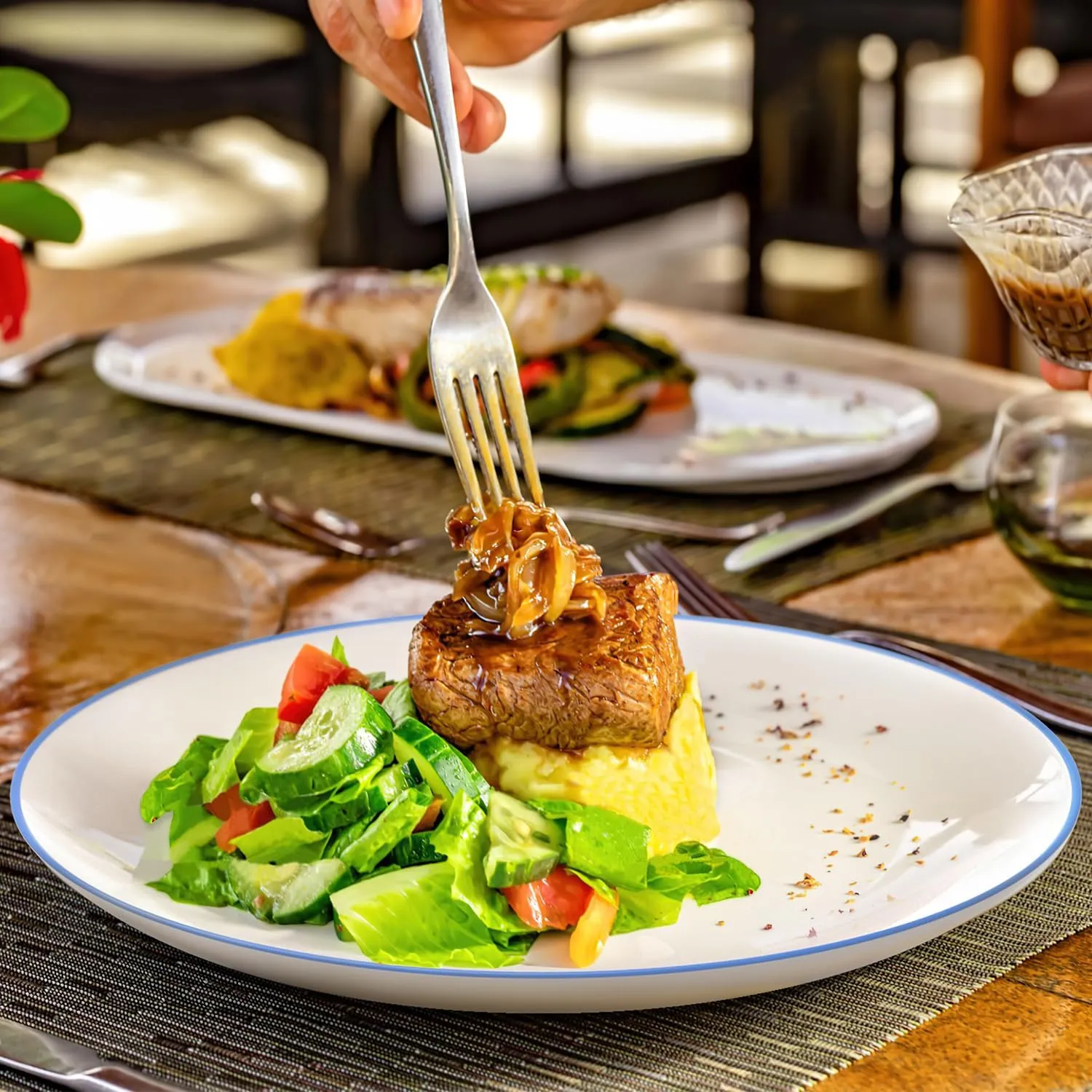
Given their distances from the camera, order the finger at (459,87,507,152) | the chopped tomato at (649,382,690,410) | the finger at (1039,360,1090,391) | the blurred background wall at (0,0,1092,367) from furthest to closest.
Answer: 1. the blurred background wall at (0,0,1092,367)
2. the chopped tomato at (649,382,690,410)
3. the finger at (459,87,507,152)
4. the finger at (1039,360,1090,391)

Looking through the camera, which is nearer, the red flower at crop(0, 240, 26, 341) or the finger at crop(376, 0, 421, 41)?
the finger at crop(376, 0, 421, 41)

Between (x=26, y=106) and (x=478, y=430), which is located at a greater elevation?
(x=26, y=106)

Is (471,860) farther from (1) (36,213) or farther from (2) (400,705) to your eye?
(1) (36,213)

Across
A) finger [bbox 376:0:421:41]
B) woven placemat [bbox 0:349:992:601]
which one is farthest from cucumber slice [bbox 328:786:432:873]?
woven placemat [bbox 0:349:992:601]

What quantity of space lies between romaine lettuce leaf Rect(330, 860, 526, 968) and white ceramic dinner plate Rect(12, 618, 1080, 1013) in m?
0.02

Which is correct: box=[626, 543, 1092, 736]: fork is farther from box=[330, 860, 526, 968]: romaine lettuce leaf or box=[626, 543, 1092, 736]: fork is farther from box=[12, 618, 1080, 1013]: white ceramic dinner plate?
box=[330, 860, 526, 968]: romaine lettuce leaf

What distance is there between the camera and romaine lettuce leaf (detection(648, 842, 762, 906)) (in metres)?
1.14

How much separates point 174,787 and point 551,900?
1.02 ft

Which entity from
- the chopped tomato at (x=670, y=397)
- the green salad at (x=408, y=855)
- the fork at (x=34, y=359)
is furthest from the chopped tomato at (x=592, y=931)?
the fork at (x=34, y=359)

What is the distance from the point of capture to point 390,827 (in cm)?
111

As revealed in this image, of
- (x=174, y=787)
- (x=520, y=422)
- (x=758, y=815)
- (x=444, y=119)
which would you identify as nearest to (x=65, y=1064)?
(x=174, y=787)

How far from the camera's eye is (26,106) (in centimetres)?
176

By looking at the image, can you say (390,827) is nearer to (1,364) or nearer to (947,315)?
(1,364)

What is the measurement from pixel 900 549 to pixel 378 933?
1095 millimetres
